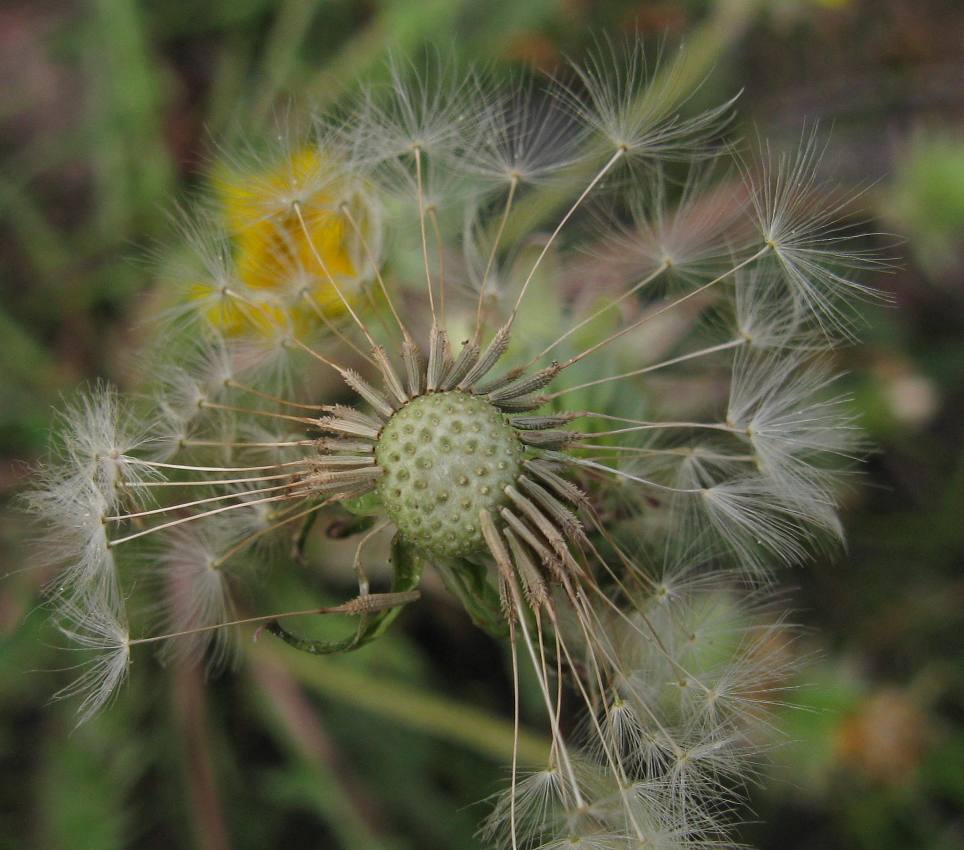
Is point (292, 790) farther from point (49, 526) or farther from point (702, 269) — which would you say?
point (702, 269)

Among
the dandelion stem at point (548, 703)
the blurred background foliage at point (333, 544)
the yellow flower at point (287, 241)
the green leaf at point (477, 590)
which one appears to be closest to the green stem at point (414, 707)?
the blurred background foliage at point (333, 544)

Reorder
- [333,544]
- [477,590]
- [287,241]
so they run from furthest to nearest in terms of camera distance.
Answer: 1. [333,544]
2. [287,241]
3. [477,590]

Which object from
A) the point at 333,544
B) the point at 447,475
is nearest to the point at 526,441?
the point at 447,475

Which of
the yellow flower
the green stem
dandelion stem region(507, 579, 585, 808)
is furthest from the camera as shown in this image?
the green stem

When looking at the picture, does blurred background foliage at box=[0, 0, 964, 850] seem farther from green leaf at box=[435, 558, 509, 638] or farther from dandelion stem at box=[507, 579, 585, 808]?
green leaf at box=[435, 558, 509, 638]

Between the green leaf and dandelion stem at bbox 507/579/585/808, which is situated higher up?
the green leaf

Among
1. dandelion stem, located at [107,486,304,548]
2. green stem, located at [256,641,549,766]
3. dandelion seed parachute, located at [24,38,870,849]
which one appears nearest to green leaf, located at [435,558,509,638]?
dandelion seed parachute, located at [24,38,870,849]

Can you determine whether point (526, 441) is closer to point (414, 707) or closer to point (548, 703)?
point (548, 703)
